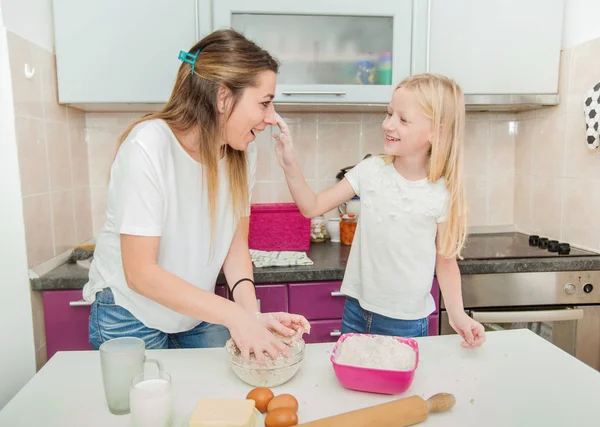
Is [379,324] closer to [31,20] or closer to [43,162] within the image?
[43,162]

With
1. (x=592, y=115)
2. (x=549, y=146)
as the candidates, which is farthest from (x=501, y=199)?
(x=592, y=115)

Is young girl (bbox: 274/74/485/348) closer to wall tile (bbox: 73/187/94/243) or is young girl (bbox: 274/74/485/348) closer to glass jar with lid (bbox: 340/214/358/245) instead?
glass jar with lid (bbox: 340/214/358/245)

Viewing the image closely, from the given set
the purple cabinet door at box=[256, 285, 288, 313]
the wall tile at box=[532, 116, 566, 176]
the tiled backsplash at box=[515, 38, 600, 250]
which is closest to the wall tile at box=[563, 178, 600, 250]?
the tiled backsplash at box=[515, 38, 600, 250]

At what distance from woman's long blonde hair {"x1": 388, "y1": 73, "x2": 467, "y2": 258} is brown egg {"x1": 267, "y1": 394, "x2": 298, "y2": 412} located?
69 cm

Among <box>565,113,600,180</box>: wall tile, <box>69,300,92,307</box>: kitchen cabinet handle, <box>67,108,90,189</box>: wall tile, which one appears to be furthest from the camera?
<box>67,108,90,189</box>: wall tile

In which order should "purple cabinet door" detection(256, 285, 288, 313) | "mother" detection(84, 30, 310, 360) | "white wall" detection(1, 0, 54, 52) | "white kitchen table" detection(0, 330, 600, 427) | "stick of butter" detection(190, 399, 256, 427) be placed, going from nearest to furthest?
"stick of butter" detection(190, 399, 256, 427)
"white kitchen table" detection(0, 330, 600, 427)
"mother" detection(84, 30, 310, 360)
"white wall" detection(1, 0, 54, 52)
"purple cabinet door" detection(256, 285, 288, 313)

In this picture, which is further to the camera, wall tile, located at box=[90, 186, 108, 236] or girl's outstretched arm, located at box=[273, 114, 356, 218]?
wall tile, located at box=[90, 186, 108, 236]

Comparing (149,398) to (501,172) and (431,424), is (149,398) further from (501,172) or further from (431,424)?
(501,172)

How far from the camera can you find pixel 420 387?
37.8 inches

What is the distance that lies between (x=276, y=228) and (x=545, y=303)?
3.63 feet

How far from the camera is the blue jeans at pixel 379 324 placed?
1.45 m

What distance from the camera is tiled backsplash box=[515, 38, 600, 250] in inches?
77.8

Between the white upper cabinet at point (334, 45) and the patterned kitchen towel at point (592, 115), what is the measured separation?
692 millimetres

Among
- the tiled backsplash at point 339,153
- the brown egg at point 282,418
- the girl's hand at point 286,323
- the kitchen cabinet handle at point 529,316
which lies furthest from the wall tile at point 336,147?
the brown egg at point 282,418
